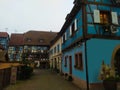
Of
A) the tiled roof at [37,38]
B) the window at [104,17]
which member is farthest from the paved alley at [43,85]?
the tiled roof at [37,38]

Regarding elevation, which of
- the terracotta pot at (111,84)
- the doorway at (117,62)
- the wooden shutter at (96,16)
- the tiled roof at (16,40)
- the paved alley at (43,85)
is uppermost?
the tiled roof at (16,40)

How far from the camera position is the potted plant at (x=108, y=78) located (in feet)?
28.8

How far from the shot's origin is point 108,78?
8.92 meters

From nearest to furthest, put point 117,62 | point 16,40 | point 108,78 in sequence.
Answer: point 108,78 → point 117,62 → point 16,40

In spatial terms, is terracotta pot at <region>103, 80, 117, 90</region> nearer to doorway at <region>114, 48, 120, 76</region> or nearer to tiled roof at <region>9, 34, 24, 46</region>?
doorway at <region>114, 48, 120, 76</region>

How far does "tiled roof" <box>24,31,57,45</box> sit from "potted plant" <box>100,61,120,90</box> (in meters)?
30.2

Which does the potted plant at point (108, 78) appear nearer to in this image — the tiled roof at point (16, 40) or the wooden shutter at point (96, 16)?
the wooden shutter at point (96, 16)

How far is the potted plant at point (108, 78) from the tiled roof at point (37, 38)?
30.2 m

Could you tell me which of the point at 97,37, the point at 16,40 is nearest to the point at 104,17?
the point at 97,37

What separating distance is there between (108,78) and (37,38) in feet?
107

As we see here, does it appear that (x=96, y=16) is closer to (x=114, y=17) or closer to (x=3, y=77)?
(x=114, y=17)

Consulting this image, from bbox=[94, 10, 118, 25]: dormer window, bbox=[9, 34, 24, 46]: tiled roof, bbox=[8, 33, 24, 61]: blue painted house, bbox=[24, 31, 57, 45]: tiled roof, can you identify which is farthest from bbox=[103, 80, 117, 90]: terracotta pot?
bbox=[9, 34, 24, 46]: tiled roof

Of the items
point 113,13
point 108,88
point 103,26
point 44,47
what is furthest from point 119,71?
point 44,47

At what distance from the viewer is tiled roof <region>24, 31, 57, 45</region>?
1518 inches
